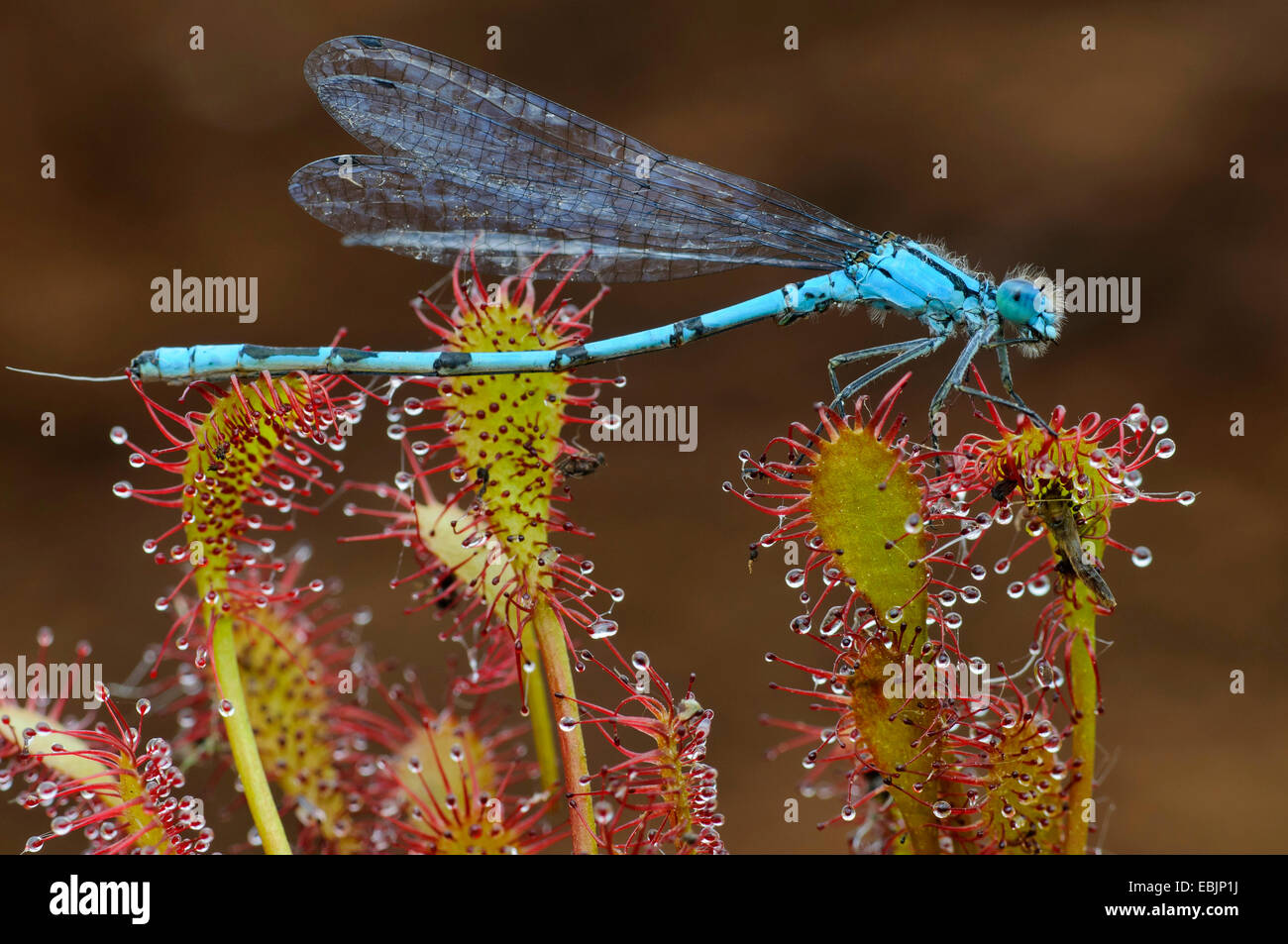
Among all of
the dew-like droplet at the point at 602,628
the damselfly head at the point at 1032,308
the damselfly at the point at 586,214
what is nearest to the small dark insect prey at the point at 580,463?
the dew-like droplet at the point at 602,628

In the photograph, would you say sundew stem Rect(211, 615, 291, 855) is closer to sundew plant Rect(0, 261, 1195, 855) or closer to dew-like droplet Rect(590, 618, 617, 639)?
sundew plant Rect(0, 261, 1195, 855)

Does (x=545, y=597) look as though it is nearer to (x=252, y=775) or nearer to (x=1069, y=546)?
(x=252, y=775)

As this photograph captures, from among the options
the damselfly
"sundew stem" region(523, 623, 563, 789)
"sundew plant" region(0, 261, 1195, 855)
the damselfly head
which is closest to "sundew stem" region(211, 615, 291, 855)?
"sundew plant" region(0, 261, 1195, 855)

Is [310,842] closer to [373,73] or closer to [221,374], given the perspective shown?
[221,374]

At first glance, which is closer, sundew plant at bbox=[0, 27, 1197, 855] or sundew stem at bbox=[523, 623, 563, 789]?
sundew plant at bbox=[0, 27, 1197, 855]

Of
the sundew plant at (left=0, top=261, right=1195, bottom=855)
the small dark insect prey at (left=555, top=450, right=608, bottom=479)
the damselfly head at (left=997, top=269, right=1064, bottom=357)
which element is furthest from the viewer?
the damselfly head at (left=997, top=269, right=1064, bottom=357)

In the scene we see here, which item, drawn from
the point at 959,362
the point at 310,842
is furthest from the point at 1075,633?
the point at 310,842

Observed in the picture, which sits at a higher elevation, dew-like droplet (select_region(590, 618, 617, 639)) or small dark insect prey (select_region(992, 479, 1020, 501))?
small dark insect prey (select_region(992, 479, 1020, 501))
